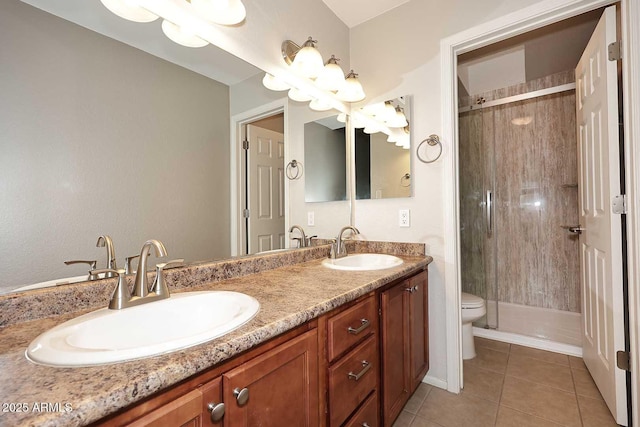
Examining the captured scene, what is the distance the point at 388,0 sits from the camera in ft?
6.24

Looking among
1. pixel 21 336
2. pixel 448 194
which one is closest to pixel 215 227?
pixel 21 336

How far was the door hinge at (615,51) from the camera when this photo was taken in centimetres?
137

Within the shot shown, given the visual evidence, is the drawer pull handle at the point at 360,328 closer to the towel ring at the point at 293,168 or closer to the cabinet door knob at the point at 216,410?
the cabinet door knob at the point at 216,410

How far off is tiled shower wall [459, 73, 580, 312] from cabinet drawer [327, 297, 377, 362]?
2155 mm

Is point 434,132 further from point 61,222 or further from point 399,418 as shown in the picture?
point 61,222

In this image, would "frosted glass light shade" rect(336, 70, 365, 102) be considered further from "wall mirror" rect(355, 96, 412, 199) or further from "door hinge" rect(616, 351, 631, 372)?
"door hinge" rect(616, 351, 631, 372)

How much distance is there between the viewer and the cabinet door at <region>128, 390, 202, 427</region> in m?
0.50

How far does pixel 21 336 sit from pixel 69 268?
22cm

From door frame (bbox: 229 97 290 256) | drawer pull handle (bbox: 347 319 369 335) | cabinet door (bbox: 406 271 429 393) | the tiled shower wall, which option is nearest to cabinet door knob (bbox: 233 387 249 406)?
drawer pull handle (bbox: 347 319 369 335)

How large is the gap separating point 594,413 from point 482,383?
523mm

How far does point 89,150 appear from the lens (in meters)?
0.85

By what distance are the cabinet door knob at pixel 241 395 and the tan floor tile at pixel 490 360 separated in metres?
2.01

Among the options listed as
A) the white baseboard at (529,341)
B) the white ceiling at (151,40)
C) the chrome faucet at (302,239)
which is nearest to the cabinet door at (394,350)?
the chrome faucet at (302,239)

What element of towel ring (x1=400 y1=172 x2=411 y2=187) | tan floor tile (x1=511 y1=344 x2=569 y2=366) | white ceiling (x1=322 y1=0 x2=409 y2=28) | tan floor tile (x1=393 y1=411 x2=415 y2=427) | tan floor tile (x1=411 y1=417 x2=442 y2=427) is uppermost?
white ceiling (x1=322 y1=0 x2=409 y2=28)
